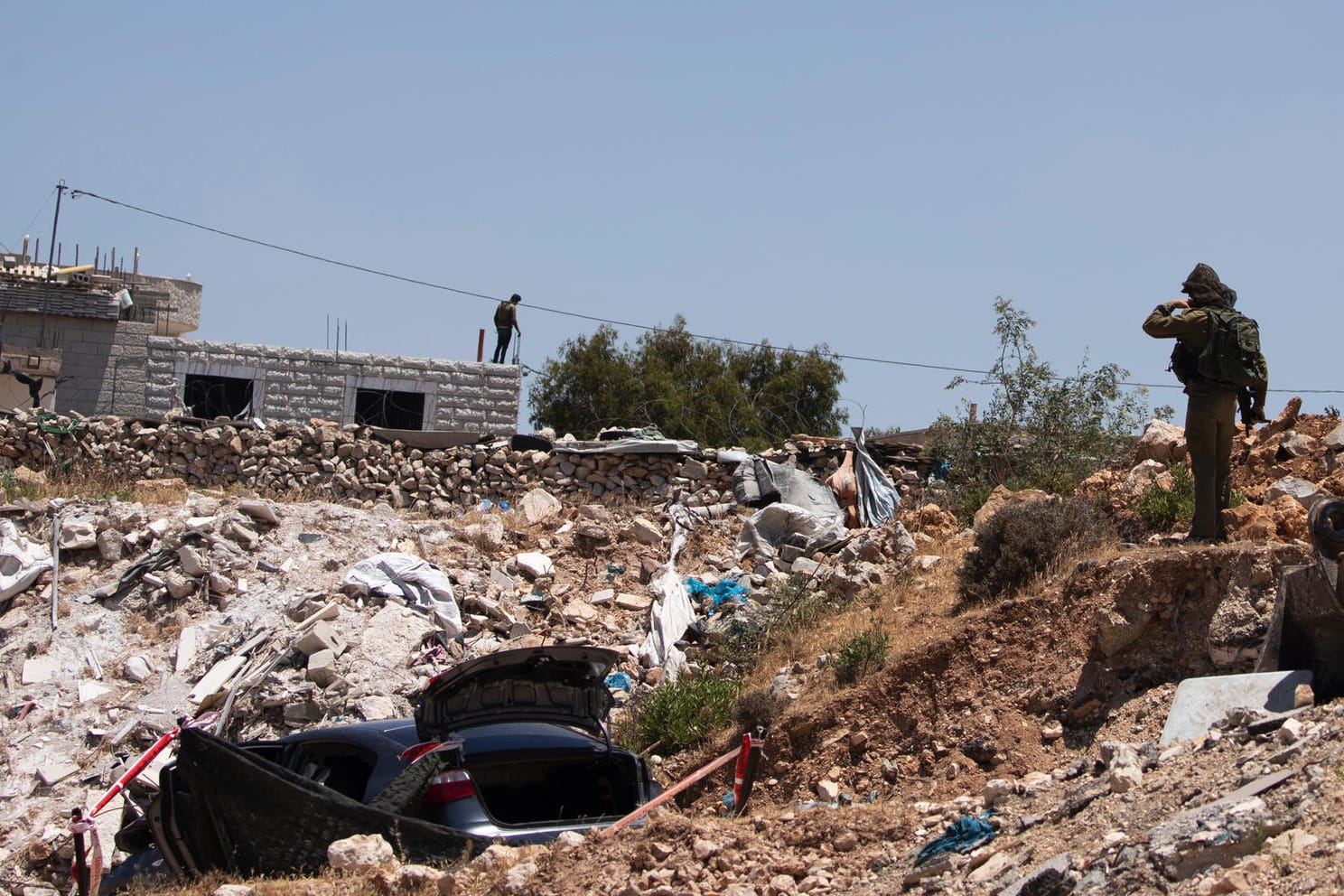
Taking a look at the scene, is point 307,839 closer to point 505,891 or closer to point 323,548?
point 505,891

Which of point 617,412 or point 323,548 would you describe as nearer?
point 323,548

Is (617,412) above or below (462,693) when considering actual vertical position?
above

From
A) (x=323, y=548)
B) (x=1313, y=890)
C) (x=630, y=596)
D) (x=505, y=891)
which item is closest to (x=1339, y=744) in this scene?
(x=1313, y=890)

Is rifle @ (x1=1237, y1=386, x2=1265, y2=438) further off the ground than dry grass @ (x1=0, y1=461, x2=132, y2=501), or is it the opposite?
→ rifle @ (x1=1237, y1=386, x2=1265, y2=438)

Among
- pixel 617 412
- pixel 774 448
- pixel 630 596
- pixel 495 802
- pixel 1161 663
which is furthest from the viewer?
pixel 617 412

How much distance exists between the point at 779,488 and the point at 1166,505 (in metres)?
6.11

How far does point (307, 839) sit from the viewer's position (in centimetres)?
649

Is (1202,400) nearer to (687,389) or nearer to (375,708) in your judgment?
(375,708)

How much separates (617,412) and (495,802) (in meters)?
23.6

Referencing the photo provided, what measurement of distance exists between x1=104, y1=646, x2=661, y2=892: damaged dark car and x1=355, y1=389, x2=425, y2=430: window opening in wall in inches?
579

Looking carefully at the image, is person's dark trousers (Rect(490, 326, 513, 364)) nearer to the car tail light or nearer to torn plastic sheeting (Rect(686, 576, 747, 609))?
torn plastic sheeting (Rect(686, 576, 747, 609))

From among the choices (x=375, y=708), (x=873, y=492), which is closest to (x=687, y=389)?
(x=873, y=492)

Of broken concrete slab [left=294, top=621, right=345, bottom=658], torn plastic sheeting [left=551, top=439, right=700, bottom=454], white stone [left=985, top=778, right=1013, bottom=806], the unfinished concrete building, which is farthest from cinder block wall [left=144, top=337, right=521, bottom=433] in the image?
white stone [left=985, top=778, right=1013, bottom=806]

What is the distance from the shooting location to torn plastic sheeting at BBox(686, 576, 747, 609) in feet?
44.8
